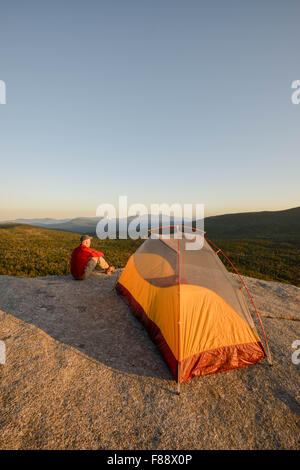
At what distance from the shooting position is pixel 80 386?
4.12 meters

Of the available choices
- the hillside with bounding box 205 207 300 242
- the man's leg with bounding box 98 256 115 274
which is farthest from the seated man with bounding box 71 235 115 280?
the hillside with bounding box 205 207 300 242

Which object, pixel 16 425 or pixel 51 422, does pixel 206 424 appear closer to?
pixel 51 422

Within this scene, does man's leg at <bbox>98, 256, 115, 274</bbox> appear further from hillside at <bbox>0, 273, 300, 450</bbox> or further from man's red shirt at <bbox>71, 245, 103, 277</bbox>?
hillside at <bbox>0, 273, 300, 450</bbox>

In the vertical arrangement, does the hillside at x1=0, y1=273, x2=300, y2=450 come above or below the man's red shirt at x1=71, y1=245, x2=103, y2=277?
below

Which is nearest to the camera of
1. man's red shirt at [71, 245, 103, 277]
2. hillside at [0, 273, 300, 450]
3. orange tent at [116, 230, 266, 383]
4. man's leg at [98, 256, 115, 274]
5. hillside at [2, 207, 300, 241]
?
hillside at [0, 273, 300, 450]

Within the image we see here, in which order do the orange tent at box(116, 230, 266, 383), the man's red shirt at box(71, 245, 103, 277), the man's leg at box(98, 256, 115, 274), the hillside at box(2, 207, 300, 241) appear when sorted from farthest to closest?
the hillside at box(2, 207, 300, 241), the man's leg at box(98, 256, 115, 274), the man's red shirt at box(71, 245, 103, 277), the orange tent at box(116, 230, 266, 383)

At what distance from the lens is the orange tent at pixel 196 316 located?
4.71 m

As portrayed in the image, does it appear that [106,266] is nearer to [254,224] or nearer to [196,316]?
[196,316]

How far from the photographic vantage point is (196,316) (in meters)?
5.01

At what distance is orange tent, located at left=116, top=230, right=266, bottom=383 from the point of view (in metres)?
4.71

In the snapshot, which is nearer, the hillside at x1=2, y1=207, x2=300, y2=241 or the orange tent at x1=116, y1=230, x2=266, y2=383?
the orange tent at x1=116, y1=230, x2=266, y2=383

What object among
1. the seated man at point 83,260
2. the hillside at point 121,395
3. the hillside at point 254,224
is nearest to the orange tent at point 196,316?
the hillside at point 121,395

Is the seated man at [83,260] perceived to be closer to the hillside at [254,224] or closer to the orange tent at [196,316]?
the orange tent at [196,316]

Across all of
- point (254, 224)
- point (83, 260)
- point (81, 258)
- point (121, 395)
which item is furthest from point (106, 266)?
point (254, 224)
